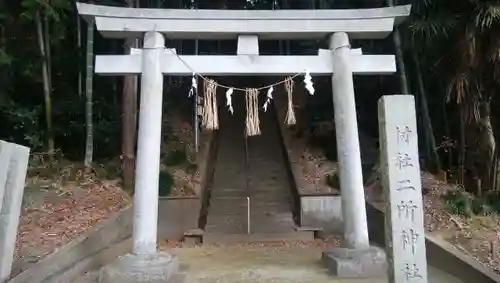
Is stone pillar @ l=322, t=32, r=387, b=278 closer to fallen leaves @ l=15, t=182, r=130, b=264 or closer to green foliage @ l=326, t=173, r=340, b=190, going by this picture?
green foliage @ l=326, t=173, r=340, b=190

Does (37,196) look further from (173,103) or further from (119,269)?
(173,103)

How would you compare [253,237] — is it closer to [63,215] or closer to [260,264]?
[260,264]

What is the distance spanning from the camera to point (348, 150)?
6461mm

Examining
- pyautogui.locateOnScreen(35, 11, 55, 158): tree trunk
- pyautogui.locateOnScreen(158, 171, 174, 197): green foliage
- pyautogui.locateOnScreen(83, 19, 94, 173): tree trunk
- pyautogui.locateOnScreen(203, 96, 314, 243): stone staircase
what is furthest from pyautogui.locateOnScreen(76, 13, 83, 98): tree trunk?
pyautogui.locateOnScreen(203, 96, 314, 243): stone staircase

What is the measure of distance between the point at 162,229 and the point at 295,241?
2.36 m

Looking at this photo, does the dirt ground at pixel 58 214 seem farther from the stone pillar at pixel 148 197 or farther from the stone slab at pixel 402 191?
the stone slab at pixel 402 191

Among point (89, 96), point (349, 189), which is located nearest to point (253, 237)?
point (349, 189)

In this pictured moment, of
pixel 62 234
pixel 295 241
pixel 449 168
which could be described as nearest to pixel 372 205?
pixel 295 241

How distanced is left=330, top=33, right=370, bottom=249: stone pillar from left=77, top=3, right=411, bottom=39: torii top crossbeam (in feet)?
0.87

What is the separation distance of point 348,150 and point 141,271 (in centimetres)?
287

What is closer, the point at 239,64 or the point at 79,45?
the point at 239,64

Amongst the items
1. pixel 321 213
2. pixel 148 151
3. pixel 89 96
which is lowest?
pixel 321 213

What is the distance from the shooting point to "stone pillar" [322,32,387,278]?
5953 mm

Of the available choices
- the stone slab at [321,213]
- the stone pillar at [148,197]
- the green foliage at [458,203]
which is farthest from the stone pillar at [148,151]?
the green foliage at [458,203]
